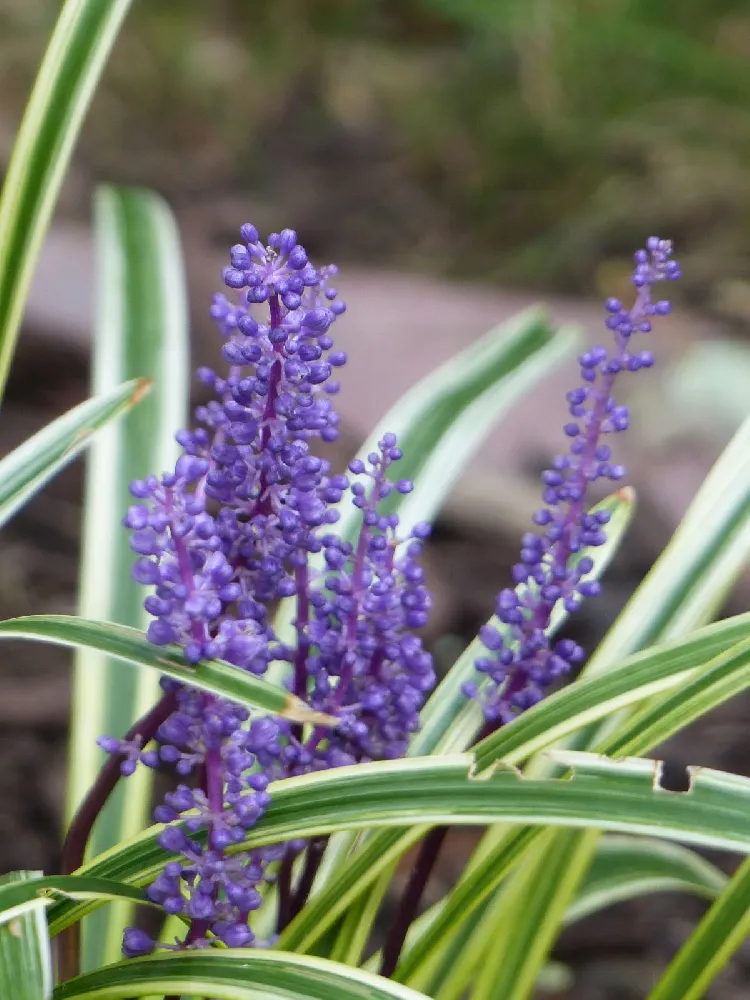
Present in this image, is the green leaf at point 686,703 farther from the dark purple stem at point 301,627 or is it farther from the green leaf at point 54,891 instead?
the green leaf at point 54,891

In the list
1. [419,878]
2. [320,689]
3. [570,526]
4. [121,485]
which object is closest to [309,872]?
[419,878]

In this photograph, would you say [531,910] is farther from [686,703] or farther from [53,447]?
[53,447]

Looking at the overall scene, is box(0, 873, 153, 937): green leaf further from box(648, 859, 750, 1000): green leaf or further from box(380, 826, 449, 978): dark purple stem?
box(648, 859, 750, 1000): green leaf

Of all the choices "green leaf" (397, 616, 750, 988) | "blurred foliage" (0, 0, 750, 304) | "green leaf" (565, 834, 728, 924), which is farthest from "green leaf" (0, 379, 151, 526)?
"blurred foliage" (0, 0, 750, 304)

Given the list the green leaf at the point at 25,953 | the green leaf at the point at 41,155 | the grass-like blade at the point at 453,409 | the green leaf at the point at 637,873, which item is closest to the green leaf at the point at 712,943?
the green leaf at the point at 637,873

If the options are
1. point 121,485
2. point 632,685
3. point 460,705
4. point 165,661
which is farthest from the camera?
point 121,485

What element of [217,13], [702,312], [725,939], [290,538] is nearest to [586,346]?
[702,312]

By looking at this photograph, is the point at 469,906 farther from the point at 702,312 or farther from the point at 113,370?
the point at 702,312
